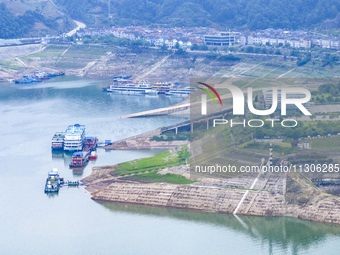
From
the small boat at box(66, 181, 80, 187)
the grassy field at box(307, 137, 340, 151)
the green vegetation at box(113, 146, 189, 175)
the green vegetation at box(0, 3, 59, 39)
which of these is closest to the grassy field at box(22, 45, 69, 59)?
the green vegetation at box(0, 3, 59, 39)

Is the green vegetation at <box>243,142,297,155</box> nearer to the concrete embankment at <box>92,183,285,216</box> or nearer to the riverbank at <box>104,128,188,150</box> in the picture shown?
the concrete embankment at <box>92,183,285,216</box>

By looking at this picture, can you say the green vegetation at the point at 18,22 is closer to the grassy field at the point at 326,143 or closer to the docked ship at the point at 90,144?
the docked ship at the point at 90,144

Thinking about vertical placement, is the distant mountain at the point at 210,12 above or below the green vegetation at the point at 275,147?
above

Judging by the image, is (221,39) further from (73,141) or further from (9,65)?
(73,141)

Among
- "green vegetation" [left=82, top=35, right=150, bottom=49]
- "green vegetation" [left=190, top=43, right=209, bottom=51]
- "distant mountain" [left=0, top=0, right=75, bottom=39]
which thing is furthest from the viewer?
"distant mountain" [left=0, top=0, right=75, bottom=39]

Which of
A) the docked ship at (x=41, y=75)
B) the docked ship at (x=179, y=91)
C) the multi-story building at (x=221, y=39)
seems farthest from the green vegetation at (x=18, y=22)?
the docked ship at (x=179, y=91)

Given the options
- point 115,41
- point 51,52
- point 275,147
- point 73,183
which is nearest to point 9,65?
point 51,52
